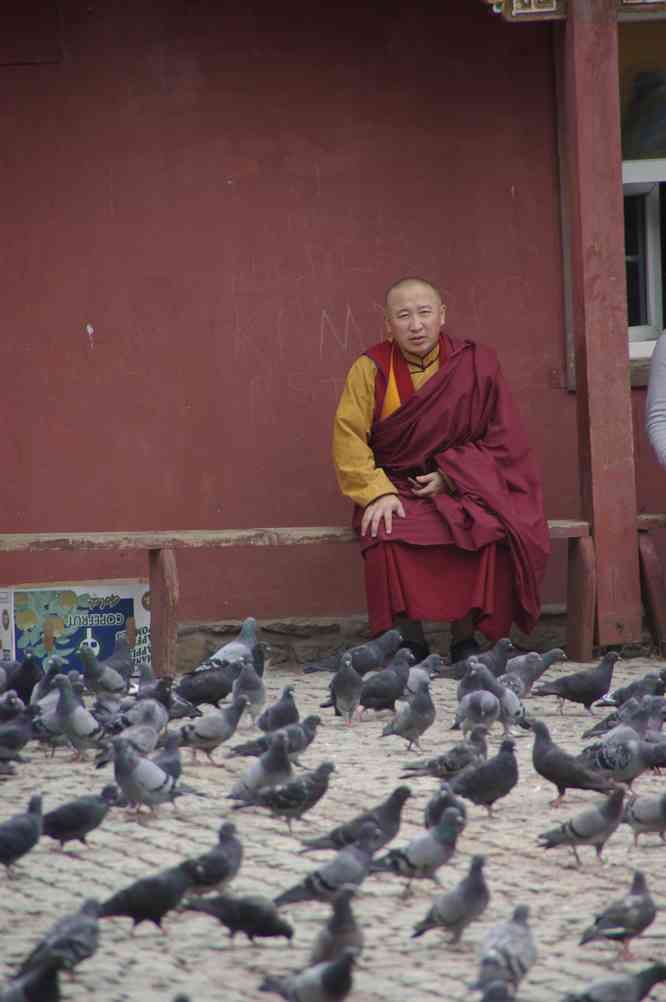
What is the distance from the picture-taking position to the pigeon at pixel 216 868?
4.19 metres

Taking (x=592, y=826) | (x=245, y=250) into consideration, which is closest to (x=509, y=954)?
(x=592, y=826)

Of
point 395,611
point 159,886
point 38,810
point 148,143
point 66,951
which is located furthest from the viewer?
point 148,143

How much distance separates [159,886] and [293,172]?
5554mm

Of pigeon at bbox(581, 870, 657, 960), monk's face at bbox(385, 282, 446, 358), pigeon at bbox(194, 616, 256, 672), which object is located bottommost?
pigeon at bbox(581, 870, 657, 960)

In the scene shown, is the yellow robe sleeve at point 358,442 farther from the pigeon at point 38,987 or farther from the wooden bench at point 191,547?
the pigeon at point 38,987

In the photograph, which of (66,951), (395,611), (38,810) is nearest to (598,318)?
(395,611)

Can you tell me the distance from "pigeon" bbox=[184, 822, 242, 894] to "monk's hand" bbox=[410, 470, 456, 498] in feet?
13.9

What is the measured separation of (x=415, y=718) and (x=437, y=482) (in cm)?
235

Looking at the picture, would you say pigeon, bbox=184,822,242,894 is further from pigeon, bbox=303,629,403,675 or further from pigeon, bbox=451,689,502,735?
pigeon, bbox=303,629,403,675

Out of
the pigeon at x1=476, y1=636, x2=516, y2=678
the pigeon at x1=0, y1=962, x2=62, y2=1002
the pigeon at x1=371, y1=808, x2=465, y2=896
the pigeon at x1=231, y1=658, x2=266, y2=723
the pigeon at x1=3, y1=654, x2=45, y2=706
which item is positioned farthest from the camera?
the pigeon at x1=476, y1=636, x2=516, y2=678

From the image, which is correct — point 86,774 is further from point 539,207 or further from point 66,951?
point 539,207

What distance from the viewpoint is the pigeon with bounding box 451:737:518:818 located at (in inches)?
203

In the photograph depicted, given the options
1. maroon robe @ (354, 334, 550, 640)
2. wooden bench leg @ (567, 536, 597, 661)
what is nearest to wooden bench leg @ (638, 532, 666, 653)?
wooden bench leg @ (567, 536, 597, 661)

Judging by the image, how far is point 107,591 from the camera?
27.7ft
